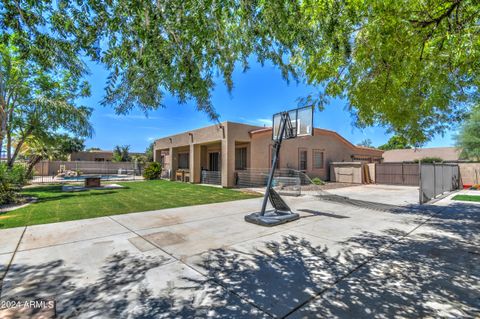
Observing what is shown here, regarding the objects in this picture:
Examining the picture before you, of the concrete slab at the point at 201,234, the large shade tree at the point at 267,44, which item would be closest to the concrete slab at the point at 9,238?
the concrete slab at the point at 201,234

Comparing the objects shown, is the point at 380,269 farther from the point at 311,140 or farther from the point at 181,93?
the point at 311,140

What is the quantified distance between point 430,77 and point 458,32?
4.32ft

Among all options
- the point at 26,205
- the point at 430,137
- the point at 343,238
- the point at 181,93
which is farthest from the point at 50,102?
the point at 430,137

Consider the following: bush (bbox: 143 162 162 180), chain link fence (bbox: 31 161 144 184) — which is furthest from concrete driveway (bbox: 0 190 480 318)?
chain link fence (bbox: 31 161 144 184)

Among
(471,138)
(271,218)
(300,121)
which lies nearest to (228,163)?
(300,121)

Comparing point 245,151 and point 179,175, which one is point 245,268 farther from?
point 179,175

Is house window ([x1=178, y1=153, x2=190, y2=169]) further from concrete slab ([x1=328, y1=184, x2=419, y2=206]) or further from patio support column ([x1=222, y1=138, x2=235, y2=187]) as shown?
concrete slab ([x1=328, y1=184, x2=419, y2=206])

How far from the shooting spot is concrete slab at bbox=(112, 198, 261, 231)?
638cm

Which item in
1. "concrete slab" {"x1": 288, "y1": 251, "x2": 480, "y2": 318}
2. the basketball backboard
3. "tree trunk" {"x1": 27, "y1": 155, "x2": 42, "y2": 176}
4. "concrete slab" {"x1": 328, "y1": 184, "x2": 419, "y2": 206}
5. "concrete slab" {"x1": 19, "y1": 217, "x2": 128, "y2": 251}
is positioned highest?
the basketball backboard

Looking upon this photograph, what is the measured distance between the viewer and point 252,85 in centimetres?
544

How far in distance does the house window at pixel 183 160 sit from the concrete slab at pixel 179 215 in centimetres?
1436

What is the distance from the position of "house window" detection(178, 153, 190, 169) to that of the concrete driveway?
16.6 metres

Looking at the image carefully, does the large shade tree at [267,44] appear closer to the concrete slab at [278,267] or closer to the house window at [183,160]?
the concrete slab at [278,267]

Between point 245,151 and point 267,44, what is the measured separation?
1279 centimetres
